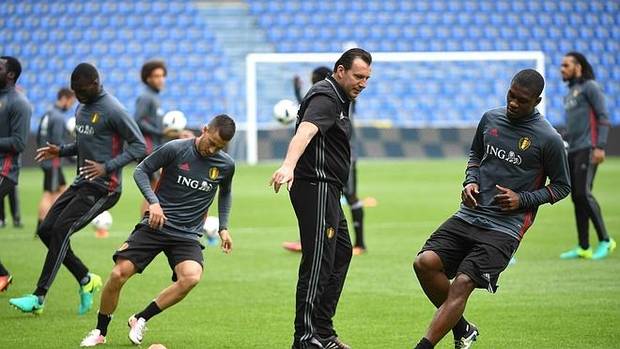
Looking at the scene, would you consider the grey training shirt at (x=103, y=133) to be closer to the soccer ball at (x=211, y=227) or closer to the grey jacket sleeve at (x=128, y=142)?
the grey jacket sleeve at (x=128, y=142)

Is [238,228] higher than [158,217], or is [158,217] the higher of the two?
[158,217]

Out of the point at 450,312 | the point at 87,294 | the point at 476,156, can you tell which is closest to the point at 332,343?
the point at 450,312

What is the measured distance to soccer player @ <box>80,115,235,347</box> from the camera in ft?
27.8

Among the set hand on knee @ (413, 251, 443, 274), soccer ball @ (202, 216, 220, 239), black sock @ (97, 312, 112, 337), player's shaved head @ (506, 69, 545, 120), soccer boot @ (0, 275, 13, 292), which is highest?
player's shaved head @ (506, 69, 545, 120)

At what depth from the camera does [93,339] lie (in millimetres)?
8445

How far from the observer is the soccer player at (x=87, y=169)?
32.5ft

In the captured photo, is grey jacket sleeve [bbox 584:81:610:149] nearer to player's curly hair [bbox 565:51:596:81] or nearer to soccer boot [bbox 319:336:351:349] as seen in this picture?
player's curly hair [bbox 565:51:596:81]

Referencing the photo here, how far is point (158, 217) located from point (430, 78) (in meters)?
27.1

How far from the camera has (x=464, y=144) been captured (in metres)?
34.0

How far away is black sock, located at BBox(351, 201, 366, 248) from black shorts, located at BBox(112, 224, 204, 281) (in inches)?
241

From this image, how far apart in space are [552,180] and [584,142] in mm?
6607

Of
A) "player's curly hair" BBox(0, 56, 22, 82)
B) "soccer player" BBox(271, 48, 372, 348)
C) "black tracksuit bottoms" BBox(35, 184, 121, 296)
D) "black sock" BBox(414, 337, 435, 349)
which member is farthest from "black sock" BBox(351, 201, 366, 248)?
"black sock" BBox(414, 337, 435, 349)

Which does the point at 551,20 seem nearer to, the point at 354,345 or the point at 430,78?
the point at 430,78

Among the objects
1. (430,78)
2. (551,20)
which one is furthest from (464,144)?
(551,20)
